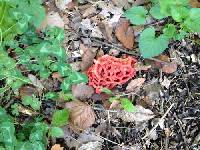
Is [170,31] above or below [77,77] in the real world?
above

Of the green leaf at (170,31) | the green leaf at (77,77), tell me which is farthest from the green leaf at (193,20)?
the green leaf at (77,77)

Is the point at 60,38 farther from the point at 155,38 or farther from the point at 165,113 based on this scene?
the point at 165,113

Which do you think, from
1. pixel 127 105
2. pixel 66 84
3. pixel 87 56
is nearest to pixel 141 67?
pixel 127 105

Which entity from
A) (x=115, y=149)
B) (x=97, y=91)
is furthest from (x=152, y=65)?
(x=115, y=149)

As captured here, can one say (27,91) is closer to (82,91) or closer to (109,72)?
(82,91)

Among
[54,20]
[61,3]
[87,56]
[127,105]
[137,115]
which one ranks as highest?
[61,3]
